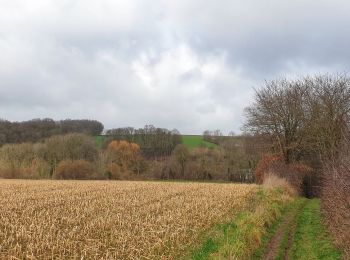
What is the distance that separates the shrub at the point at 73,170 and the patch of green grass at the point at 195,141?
102 feet

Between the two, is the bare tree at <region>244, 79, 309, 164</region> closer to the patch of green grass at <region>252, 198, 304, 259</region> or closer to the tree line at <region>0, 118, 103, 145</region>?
the patch of green grass at <region>252, 198, 304, 259</region>

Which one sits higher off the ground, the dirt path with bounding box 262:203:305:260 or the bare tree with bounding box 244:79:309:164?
the bare tree with bounding box 244:79:309:164

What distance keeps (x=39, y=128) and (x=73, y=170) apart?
47.6 m

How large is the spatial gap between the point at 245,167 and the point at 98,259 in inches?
2998

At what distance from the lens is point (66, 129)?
423 ft

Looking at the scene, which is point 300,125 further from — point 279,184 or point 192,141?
point 192,141

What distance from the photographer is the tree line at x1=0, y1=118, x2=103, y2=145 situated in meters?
114

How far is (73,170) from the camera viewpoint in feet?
264

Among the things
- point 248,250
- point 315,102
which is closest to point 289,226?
point 248,250

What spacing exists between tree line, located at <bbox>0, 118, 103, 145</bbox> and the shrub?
3543cm

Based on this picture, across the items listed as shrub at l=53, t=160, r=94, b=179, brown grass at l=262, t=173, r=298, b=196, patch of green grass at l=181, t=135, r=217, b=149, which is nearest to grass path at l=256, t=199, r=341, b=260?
brown grass at l=262, t=173, r=298, b=196

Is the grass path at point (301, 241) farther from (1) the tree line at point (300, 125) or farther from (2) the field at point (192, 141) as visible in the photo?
(2) the field at point (192, 141)

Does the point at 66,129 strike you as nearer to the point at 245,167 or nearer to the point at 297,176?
the point at 245,167

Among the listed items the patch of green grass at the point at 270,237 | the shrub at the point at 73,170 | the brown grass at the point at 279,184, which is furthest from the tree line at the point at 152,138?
the patch of green grass at the point at 270,237
